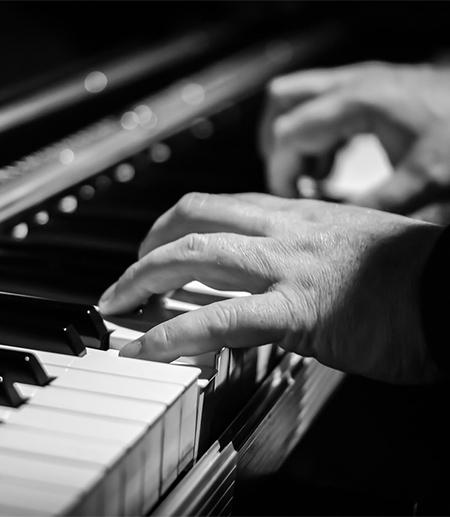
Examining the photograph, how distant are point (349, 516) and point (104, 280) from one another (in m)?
0.74

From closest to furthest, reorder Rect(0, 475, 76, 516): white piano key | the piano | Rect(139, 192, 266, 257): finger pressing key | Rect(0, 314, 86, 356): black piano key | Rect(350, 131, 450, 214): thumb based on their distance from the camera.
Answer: Rect(0, 475, 76, 516): white piano key, the piano, Rect(0, 314, 86, 356): black piano key, Rect(139, 192, 266, 257): finger pressing key, Rect(350, 131, 450, 214): thumb

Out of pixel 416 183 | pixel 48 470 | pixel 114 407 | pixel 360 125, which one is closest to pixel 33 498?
pixel 48 470

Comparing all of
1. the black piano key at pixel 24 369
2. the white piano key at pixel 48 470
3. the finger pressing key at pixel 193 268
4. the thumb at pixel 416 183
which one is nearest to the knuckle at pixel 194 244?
the finger pressing key at pixel 193 268

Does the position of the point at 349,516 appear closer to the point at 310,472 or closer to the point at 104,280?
the point at 310,472

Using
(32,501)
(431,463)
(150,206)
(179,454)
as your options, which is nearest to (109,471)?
(32,501)

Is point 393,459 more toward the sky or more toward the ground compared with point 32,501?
more toward the ground

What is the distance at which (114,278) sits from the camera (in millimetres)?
1053

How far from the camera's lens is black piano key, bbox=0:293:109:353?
85 centimetres

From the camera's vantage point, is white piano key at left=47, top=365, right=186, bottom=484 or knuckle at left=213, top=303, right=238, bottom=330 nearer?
white piano key at left=47, top=365, right=186, bottom=484

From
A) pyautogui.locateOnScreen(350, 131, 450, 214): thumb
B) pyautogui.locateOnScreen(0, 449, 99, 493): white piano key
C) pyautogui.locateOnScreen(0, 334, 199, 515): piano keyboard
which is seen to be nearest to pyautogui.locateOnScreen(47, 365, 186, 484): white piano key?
pyautogui.locateOnScreen(0, 334, 199, 515): piano keyboard

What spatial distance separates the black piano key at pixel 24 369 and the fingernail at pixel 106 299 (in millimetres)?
189

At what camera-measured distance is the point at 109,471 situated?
64cm

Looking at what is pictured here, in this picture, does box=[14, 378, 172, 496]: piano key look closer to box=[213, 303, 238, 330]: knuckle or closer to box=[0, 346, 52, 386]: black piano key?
box=[0, 346, 52, 386]: black piano key

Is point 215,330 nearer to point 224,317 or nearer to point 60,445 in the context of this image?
point 224,317
